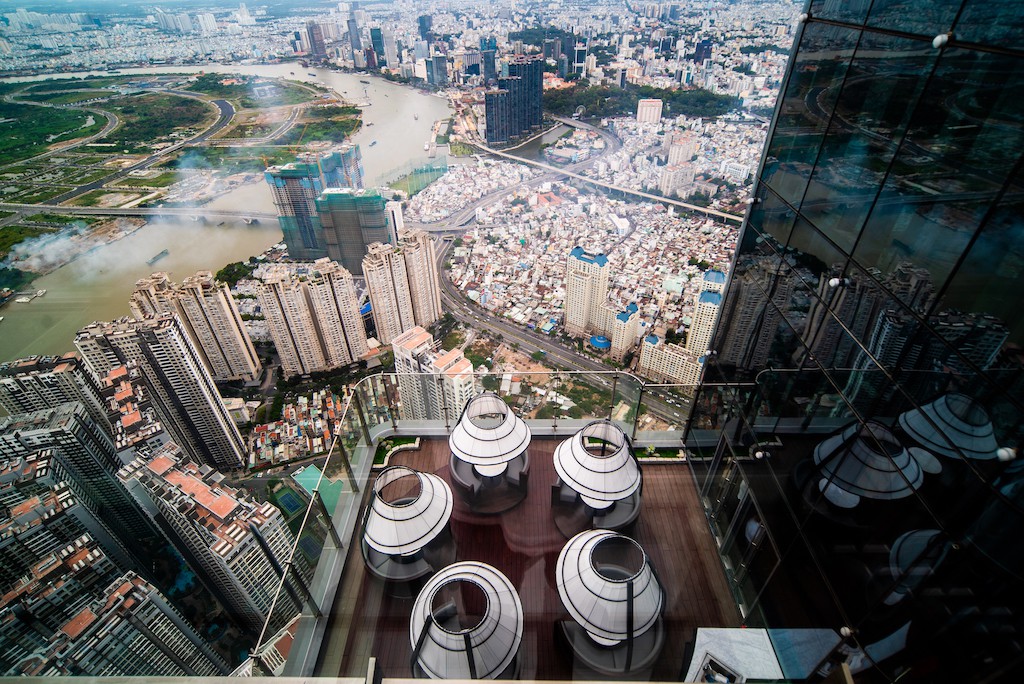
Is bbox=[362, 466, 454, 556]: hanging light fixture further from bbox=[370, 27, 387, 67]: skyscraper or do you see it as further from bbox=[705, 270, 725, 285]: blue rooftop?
bbox=[370, 27, 387, 67]: skyscraper

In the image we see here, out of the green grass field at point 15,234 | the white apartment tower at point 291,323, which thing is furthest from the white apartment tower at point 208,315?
the green grass field at point 15,234

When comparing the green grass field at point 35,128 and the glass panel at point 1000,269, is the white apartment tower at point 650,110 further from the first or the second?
the green grass field at point 35,128

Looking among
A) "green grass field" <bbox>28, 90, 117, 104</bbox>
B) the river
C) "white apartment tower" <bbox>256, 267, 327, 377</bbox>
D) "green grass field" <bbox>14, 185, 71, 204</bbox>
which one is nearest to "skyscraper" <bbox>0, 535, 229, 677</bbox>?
"white apartment tower" <bbox>256, 267, 327, 377</bbox>

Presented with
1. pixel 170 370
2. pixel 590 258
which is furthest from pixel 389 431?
pixel 590 258

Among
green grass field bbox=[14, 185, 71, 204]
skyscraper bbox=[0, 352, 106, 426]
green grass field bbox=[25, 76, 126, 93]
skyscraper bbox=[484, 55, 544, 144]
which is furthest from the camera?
green grass field bbox=[25, 76, 126, 93]

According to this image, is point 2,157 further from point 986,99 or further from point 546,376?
point 986,99

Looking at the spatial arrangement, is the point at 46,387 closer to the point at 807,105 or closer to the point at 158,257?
the point at 158,257
